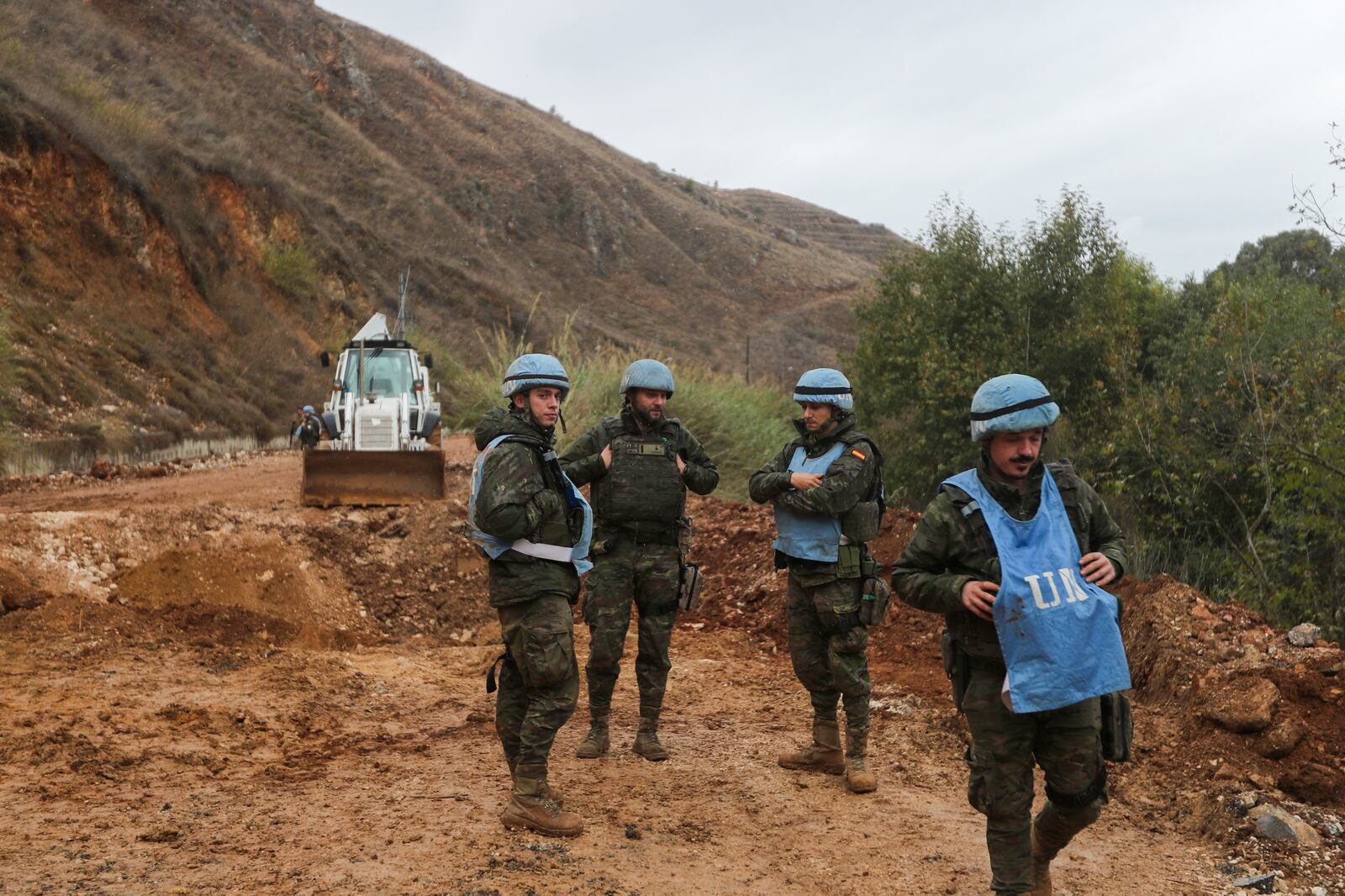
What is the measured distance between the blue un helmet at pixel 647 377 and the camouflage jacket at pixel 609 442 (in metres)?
0.17

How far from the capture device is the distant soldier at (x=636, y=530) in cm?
570

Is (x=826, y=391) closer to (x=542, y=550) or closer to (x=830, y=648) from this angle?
(x=830, y=648)

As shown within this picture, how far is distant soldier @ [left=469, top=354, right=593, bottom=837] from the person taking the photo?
4465mm

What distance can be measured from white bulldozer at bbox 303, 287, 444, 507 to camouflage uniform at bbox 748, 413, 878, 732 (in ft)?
26.1

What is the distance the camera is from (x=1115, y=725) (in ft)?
11.5

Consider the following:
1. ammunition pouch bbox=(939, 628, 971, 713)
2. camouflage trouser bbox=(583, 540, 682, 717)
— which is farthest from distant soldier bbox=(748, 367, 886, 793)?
ammunition pouch bbox=(939, 628, 971, 713)

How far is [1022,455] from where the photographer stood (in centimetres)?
351

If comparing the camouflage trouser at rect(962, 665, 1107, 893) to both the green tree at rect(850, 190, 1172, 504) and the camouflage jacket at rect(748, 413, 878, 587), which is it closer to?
the camouflage jacket at rect(748, 413, 878, 587)

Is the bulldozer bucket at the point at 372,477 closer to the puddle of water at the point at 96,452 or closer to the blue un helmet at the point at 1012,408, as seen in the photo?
the puddle of water at the point at 96,452

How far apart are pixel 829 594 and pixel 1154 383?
14.1 meters

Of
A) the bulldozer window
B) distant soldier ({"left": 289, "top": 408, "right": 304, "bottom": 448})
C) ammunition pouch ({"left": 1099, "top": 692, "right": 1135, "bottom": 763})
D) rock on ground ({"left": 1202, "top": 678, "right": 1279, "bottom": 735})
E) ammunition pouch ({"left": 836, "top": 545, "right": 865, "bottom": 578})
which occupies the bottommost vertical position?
rock on ground ({"left": 1202, "top": 678, "right": 1279, "bottom": 735})

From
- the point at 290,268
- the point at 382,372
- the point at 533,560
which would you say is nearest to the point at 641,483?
the point at 533,560

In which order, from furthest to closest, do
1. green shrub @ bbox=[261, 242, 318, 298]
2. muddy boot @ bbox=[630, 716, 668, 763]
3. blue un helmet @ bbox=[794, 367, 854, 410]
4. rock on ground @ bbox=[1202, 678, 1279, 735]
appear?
green shrub @ bbox=[261, 242, 318, 298]
muddy boot @ bbox=[630, 716, 668, 763]
rock on ground @ bbox=[1202, 678, 1279, 735]
blue un helmet @ bbox=[794, 367, 854, 410]

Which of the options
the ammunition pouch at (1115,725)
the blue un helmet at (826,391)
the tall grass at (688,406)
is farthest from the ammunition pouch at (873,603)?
the tall grass at (688,406)
